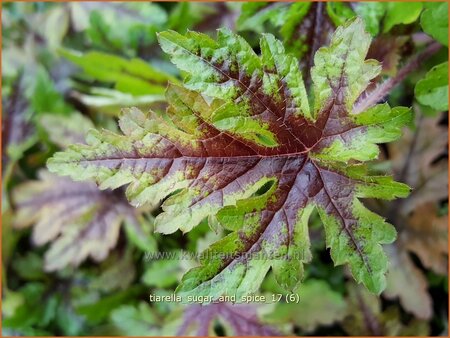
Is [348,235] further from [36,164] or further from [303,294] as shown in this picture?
[36,164]

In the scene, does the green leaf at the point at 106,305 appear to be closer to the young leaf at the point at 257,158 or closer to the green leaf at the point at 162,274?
the green leaf at the point at 162,274

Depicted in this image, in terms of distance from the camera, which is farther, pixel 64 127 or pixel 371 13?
pixel 64 127

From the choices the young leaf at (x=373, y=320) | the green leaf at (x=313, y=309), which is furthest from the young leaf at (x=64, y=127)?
the young leaf at (x=373, y=320)

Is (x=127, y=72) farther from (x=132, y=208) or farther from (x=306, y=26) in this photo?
(x=306, y=26)

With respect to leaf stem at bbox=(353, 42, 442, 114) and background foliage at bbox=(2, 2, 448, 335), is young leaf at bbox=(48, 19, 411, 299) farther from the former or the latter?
background foliage at bbox=(2, 2, 448, 335)

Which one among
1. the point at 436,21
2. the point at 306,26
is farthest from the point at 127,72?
the point at 436,21
